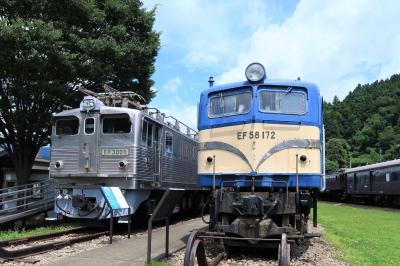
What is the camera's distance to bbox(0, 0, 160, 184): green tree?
1631cm

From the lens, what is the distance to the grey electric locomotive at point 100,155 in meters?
14.1

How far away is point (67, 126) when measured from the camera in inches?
599

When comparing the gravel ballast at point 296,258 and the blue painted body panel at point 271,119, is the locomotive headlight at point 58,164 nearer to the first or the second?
the blue painted body panel at point 271,119

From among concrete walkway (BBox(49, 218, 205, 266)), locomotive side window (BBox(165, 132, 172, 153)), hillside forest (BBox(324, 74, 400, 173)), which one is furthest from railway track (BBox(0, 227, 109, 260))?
hillside forest (BBox(324, 74, 400, 173))

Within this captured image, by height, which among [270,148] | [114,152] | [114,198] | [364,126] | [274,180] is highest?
[364,126]

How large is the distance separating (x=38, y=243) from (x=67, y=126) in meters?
4.70

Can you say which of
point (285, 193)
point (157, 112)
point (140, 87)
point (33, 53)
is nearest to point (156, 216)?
point (285, 193)

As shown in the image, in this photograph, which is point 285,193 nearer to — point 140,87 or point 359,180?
point 140,87

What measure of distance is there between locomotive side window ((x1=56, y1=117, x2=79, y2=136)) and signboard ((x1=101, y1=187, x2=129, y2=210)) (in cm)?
305

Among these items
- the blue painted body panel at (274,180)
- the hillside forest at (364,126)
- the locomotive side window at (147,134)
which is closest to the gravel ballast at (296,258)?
the blue painted body panel at (274,180)

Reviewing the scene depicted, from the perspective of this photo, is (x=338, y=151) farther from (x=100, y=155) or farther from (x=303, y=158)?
(x=303, y=158)

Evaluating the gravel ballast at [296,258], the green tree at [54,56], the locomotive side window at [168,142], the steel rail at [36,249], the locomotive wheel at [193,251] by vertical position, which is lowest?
the gravel ballast at [296,258]

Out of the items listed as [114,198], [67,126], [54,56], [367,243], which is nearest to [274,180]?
[367,243]

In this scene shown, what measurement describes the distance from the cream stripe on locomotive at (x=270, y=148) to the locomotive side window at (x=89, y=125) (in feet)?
17.6
